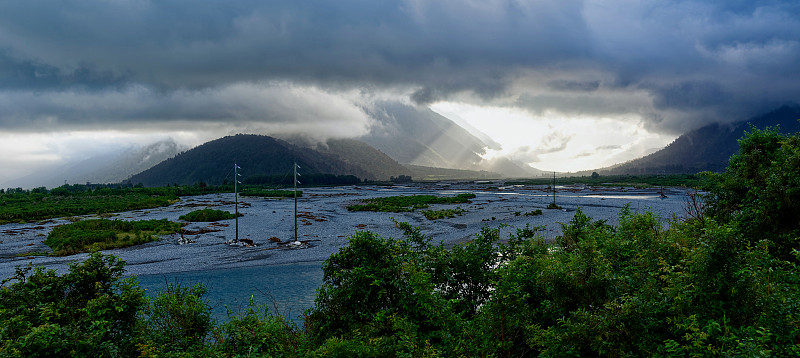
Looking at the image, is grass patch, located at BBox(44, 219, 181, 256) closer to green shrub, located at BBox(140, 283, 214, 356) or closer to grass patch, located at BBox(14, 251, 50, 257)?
grass patch, located at BBox(14, 251, 50, 257)

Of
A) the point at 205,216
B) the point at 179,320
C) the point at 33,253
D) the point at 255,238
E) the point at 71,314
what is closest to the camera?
the point at 71,314

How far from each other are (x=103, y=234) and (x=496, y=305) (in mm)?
60818

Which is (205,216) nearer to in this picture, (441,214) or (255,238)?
(255,238)

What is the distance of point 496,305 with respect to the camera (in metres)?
10.6

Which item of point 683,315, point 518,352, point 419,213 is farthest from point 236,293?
point 419,213

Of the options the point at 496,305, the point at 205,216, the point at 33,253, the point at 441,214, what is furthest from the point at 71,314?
the point at 205,216

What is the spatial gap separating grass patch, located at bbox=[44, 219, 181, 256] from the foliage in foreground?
126 ft

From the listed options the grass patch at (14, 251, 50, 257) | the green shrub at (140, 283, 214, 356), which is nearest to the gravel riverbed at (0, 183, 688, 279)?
the grass patch at (14, 251, 50, 257)

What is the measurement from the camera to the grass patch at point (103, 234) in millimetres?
47487

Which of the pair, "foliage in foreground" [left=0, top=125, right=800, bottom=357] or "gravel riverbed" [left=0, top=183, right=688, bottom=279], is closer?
"foliage in foreground" [left=0, top=125, right=800, bottom=357]

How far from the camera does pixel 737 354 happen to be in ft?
19.6

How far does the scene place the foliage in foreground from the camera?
25.4ft

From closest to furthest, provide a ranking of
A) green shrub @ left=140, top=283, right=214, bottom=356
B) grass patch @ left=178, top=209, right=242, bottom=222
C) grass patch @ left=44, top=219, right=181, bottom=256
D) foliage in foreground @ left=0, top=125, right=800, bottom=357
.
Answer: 1. foliage in foreground @ left=0, top=125, right=800, bottom=357
2. green shrub @ left=140, top=283, right=214, bottom=356
3. grass patch @ left=44, top=219, right=181, bottom=256
4. grass patch @ left=178, top=209, right=242, bottom=222

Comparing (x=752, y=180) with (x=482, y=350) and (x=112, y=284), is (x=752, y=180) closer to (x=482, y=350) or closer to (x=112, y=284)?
(x=482, y=350)
